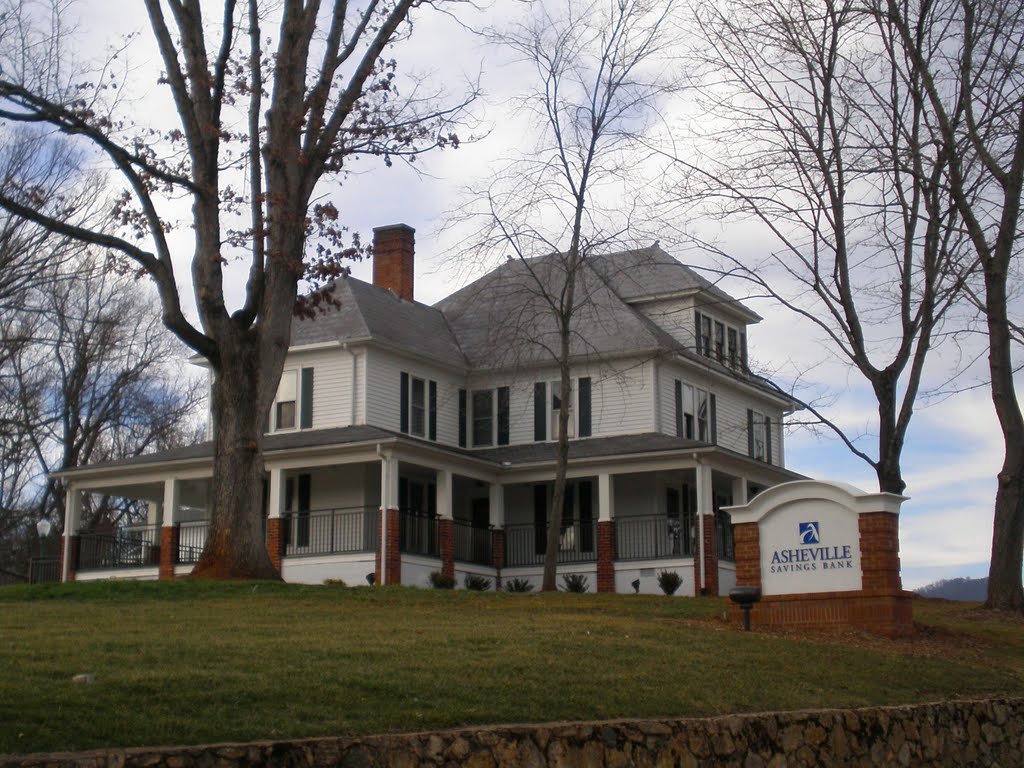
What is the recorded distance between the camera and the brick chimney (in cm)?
3616

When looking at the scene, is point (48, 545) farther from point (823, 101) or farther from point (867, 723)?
point (867, 723)

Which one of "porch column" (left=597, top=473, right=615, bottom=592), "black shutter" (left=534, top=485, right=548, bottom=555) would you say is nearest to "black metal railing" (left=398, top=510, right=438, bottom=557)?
"black shutter" (left=534, top=485, right=548, bottom=555)

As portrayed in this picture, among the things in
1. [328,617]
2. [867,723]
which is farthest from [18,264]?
[867,723]

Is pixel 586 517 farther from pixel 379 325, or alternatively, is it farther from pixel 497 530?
pixel 379 325

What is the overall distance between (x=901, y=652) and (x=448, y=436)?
1814 centimetres

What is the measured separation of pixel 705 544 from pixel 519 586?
4.09 meters

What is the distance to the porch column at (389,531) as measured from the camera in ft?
91.1

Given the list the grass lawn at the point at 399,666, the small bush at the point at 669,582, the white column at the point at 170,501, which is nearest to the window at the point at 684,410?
the small bush at the point at 669,582

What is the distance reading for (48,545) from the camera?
161 ft

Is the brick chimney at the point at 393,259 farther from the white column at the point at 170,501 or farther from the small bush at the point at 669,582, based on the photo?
the small bush at the point at 669,582

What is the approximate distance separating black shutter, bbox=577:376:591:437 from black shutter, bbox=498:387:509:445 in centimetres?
202

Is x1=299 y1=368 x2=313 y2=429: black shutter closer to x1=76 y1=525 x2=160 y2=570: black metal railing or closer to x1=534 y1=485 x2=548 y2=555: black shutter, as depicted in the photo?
x1=76 y1=525 x2=160 y2=570: black metal railing

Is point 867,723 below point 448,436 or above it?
below

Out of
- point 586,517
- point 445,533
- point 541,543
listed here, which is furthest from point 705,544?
point 445,533
